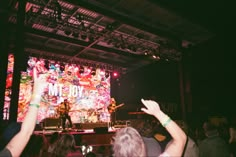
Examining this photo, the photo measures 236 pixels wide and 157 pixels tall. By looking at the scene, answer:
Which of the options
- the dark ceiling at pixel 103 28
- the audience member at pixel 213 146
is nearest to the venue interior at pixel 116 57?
the dark ceiling at pixel 103 28

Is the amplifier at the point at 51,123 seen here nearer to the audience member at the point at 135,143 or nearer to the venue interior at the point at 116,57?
the venue interior at the point at 116,57

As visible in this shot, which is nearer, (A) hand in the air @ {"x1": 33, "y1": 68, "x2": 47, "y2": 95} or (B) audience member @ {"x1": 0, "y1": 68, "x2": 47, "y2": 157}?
(B) audience member @ {"x1": 0, "y1": 68, "x2": 47, "y2": 157}

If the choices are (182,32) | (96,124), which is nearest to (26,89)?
(96,124)

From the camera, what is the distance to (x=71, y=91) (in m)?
13.6

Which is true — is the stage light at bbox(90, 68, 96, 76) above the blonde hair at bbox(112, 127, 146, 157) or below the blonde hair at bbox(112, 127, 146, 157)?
above

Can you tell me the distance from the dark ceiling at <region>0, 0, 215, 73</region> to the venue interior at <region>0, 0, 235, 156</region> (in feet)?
0.13

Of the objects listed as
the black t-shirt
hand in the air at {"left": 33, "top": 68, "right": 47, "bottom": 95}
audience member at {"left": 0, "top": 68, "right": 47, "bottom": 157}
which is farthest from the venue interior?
the black t-shirt

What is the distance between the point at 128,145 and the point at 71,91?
12643 millimetres

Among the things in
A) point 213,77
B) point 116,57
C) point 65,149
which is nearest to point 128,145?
point 65,149

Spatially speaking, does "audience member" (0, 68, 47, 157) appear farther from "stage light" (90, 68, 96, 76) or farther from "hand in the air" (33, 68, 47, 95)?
"stage light" (90, 68, 96, 76)

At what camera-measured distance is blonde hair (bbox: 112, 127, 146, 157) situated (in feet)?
4.36

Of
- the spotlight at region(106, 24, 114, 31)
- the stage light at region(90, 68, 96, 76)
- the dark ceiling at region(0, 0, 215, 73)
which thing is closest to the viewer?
the dark ceiling at region(0, 0, 215, 73)

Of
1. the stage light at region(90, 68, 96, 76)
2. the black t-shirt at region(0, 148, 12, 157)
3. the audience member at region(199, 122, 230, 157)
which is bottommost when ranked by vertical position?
the audience member at region(199, 122, 230, 157)

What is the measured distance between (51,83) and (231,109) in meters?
10.0
